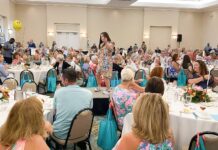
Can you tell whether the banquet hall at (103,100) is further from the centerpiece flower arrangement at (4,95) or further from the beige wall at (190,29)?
the beige wall at (190,29)

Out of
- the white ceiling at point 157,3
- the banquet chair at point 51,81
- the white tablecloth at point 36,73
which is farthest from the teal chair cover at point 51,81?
the white ceiling at point 157,3

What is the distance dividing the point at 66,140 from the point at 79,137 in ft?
0.58

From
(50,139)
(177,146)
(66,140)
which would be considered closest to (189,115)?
(177,146)

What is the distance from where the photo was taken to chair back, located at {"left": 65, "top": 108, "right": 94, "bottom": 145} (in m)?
3.10

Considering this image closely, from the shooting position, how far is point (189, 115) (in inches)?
130

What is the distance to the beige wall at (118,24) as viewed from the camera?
2019cm

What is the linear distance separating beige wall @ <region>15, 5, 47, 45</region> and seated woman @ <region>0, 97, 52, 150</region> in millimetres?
18527

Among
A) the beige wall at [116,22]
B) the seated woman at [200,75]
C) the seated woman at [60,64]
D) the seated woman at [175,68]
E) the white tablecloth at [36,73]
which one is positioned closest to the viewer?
the seated woman at [200,75]

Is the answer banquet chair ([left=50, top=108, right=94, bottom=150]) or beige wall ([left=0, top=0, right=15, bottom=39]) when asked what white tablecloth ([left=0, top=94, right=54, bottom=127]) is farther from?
beige wall ([left=0, top=0, right=15, bottom=39])

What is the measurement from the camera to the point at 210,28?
21234 millimetres

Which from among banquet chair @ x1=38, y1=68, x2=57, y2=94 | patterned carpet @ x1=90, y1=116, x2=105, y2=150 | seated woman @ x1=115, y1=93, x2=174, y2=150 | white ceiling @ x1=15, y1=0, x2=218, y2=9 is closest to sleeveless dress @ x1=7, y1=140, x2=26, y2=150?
seated woman @ x1=115, y1=93, x2=174, y2=150

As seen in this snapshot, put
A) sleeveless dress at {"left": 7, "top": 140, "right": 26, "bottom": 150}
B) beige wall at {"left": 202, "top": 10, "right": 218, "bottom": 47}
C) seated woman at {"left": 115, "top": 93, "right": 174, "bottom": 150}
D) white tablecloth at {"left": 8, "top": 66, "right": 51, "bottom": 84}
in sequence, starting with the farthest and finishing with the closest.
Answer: beige wall at {"left": 202, "top": 10, "right": 218, "bottom": 47}
white tablecloth at {"left": 8, "top": 66, "right": 51, "bottom": 84}
seated woman at {"left": 115, "top": 93, "right": 174, "bottom": 150}
sleeveless dress at {"left": 7, "top": 140, "right": 26, "bottom": 150}

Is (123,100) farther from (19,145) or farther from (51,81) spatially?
(51,81)

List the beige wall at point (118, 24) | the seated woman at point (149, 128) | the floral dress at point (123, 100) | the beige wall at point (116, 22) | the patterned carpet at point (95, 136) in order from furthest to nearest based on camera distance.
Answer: the beige wall at point (118, 24)
the beige wall at point (116, 22)
the patterned carpet at point (95, 136)
the floral dress at point (123, 100)
the seated woman at point (149, 128)
